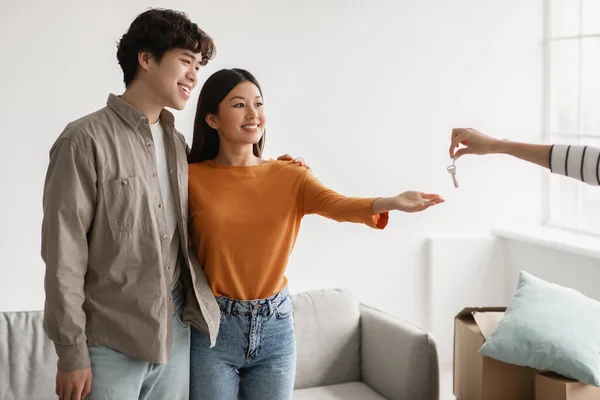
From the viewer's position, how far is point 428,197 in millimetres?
1876

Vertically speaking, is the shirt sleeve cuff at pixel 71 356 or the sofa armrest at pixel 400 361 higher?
the shirt sleeve cuff at pixel 71 356

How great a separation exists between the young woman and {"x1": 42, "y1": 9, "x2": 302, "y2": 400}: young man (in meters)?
0.07

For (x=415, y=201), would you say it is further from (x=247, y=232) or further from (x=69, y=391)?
(x=69, y=391)

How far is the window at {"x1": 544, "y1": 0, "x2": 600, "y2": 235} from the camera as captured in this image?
372 centimetres

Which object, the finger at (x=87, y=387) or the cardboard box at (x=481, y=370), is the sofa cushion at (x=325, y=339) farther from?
the finger at (x=87, y=387)

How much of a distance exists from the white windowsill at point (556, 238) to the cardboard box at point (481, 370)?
22.1 inches

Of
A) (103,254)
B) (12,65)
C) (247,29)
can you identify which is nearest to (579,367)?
(103,254)

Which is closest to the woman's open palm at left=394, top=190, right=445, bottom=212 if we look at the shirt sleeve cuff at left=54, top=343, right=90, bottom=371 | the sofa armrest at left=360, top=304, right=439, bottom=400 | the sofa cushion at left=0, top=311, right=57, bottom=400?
the shirt sleeve cuff at left=54, top=343, right=90, bottom=371

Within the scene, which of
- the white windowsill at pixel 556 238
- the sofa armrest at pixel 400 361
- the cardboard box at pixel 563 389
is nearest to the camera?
the cardboard box at pixel 563 389

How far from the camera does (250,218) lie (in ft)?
→ 6.57

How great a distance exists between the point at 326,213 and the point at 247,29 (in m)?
1.67

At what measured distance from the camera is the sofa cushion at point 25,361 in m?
2.68

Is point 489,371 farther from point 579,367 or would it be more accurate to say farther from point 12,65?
point 12,65

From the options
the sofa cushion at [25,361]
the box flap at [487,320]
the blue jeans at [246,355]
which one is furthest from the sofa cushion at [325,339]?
the blue jeans at [246,355]
